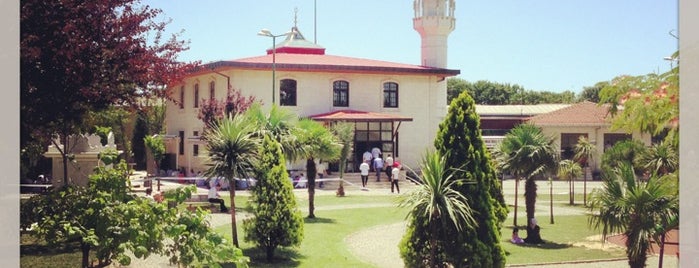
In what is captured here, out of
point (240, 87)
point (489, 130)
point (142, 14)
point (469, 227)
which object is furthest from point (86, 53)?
point (489, 130)

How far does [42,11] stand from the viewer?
7125mm

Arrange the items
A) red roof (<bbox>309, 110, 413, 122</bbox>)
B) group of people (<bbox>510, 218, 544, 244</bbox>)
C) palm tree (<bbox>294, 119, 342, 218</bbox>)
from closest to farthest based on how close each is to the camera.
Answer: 1. group of people (<bbox>510, 218, 544, 244</bbox>)
2. palm tree (<bbox>294, 119, 342, 218</bbox>)
3. red roof (<bbox>309, 110, 413, 122</bbox>)

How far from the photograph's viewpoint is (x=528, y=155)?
1709 centimetres

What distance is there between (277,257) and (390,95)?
25325mm

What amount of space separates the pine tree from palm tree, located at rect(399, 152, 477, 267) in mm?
3963

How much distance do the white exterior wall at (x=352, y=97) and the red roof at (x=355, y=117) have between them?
0.94 m

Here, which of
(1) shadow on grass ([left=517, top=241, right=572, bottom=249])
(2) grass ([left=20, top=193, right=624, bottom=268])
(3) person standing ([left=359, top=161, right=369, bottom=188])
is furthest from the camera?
(3) person standing ([left=359, top=161, right=369, bottom=188])

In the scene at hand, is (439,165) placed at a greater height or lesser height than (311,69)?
lesser

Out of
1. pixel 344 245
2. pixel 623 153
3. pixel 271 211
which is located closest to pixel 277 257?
pixel 271 211

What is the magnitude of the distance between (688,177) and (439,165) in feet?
12.2

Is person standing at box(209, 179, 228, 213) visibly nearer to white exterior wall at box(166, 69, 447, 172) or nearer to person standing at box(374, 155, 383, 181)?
person standing at box(374, 155, 383, 181)

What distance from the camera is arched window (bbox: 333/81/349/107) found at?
37406 mm

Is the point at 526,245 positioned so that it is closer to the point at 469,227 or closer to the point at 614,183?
the point at 614,183

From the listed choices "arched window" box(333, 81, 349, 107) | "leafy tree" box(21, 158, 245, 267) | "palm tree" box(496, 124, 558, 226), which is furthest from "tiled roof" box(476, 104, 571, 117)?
"leafy tree" box(21, 158, 245, 267)
